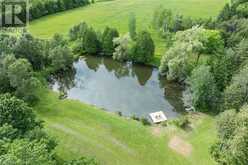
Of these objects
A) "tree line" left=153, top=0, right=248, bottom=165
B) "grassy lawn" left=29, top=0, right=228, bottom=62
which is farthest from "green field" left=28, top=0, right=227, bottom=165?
"grassy lawn" left=29, top=0, right=228, bottom=62

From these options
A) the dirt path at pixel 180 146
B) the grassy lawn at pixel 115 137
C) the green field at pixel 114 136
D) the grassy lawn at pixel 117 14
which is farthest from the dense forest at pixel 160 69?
the grassy lawn at pixel 117 14

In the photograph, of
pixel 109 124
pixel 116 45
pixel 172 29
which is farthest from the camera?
pixel 172 29

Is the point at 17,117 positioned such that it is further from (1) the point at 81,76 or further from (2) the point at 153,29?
(2) the point at 153,29

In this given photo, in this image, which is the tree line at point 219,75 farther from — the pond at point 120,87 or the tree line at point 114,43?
the tree line at point 114,43

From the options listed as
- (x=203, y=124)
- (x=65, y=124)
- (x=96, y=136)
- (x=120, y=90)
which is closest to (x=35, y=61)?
(x=120, y=90)

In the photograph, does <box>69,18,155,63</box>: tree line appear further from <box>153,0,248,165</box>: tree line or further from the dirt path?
the dirt path

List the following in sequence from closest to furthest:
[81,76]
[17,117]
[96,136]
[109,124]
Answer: [17,117] → [96,136] → [109,124] → [81,76]
